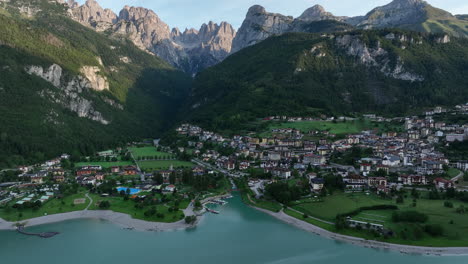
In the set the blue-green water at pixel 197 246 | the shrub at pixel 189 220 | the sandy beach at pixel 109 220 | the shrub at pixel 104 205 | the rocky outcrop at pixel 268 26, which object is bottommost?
the blue-green water at pixel 197 246

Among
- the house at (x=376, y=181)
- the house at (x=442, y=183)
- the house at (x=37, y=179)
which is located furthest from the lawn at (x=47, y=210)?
the house at (x=442, y=183)

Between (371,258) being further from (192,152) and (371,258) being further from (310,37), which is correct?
(310,37)

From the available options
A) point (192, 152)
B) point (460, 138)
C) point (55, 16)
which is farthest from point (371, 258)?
point (55, 16)

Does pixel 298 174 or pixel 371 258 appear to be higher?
pixel 298 174

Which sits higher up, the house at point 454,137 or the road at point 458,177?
the house at point 454,137

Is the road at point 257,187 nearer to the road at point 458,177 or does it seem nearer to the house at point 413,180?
the house at point 413,180

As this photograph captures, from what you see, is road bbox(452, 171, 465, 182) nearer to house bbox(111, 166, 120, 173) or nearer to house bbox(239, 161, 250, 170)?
house bbox(239, 161, 250, 170)
